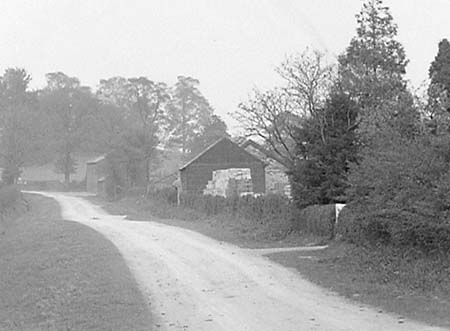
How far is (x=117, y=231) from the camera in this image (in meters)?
32.7

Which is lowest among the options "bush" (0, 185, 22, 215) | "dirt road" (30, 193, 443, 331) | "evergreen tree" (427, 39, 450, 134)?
"dirt road" (30, 193, 443, 331)

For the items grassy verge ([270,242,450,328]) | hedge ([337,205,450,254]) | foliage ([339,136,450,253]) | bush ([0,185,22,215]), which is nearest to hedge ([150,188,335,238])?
hedge ([337,205,450,254])

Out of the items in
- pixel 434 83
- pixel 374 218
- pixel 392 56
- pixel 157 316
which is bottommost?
pixel 157 316

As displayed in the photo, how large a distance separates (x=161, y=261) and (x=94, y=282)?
3.92 metres

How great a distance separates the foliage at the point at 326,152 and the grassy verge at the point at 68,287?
7.46 metres

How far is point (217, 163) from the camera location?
6184 cm

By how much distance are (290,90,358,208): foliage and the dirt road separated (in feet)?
15.6

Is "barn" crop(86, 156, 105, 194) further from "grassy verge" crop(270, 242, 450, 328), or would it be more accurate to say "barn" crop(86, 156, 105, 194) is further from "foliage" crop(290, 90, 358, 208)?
"grassy verge" crop(270, 242, 450, 328)

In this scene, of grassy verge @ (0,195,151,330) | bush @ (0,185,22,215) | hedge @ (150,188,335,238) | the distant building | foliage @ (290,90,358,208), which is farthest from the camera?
the distant building

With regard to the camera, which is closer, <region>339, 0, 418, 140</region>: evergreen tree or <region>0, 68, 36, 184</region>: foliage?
<region>339, 0, 418, 140</region>: evergreen tree

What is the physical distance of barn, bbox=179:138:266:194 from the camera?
61.7 m

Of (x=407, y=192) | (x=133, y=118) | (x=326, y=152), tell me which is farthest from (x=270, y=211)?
(x=133, y=118)

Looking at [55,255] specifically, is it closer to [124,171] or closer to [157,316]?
[157,316]

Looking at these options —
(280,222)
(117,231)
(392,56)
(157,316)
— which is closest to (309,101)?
(392,56)
